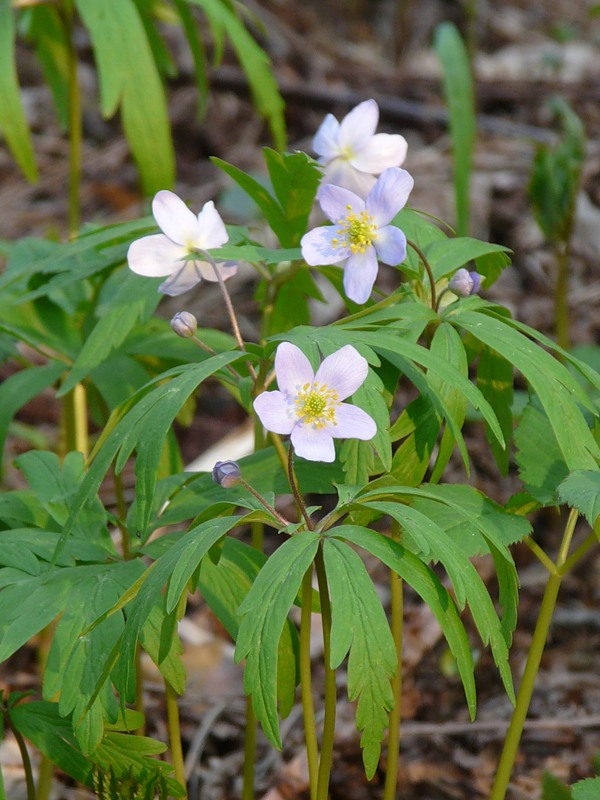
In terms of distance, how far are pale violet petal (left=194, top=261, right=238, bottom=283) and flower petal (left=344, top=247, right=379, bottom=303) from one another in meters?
0.16

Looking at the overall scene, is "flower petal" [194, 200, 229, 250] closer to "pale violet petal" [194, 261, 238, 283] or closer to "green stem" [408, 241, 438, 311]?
"pale violet petal" [194, 261, 238, 283]

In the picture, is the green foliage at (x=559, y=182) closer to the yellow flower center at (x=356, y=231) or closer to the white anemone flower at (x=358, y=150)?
the white anemone flower at (x=358, y=150)

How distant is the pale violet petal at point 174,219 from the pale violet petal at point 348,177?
23cm

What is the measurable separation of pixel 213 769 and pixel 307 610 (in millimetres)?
822

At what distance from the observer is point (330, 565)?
2.72 feet

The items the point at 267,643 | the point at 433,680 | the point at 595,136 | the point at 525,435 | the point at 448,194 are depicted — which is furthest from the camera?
the point at 595,136

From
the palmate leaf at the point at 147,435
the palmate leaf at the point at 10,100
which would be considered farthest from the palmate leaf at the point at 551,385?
the palmate leaf at the point at 10,100

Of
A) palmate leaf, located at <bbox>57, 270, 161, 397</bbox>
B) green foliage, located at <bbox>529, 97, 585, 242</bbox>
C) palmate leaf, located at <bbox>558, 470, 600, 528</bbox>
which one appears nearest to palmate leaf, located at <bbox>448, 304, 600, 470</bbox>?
palmate leaf, located at <bbox>558, 470, 600, 528</bbox>

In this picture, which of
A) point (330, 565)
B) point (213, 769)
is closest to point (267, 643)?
point (330, 565)

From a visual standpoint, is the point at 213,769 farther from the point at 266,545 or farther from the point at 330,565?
the point at 330,565

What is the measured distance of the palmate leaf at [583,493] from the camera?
0.91 meters

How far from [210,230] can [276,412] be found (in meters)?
0.30

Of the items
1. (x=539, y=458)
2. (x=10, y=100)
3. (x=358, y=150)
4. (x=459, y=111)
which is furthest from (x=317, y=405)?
(x=459, y=111)

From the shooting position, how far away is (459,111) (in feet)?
8.18
